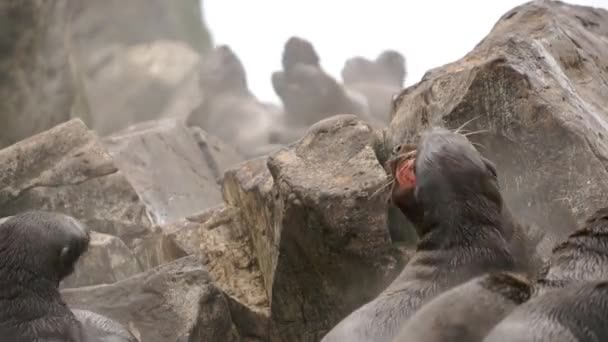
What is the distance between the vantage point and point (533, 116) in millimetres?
4926

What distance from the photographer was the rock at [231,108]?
1267cm

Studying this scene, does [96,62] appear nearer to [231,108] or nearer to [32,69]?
[231,108]

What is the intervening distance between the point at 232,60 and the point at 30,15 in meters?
4.98

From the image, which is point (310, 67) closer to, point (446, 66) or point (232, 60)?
point (232, 60)

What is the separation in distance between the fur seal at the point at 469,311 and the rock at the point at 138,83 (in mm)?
11221

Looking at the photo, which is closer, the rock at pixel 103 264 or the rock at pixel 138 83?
the rock at pixel 103 264

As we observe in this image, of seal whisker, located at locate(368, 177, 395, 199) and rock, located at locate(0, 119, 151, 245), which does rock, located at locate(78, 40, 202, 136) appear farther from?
seal whisker, located at locate(368, 177, 395, 199)

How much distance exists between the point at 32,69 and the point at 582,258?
7.16 m

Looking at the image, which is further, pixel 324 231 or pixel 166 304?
pixel 166 304

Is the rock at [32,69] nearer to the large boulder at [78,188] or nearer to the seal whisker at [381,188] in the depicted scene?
the large boulder at [78,188]

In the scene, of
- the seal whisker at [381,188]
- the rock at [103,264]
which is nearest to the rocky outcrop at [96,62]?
the rock at [103,264]

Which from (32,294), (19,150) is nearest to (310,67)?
(19,150)

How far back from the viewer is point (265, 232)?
580 centimetres

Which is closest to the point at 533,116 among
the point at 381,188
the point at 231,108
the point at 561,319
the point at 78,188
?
the point at 381,188
